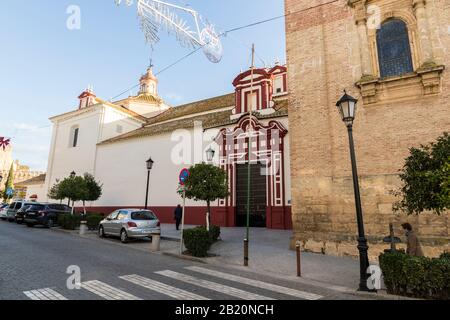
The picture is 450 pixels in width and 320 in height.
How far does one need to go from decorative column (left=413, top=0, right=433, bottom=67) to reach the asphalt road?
8598 mm

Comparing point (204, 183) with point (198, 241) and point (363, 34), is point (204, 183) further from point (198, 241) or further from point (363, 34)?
point (363, 34)

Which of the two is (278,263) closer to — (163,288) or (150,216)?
(163,288)

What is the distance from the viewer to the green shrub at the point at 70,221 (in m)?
16.8

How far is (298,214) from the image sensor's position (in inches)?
424

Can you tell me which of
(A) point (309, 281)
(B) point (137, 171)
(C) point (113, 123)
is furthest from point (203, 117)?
(A) point (309, 281)

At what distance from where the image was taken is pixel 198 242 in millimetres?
9602

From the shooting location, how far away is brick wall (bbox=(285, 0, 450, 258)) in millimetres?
9141

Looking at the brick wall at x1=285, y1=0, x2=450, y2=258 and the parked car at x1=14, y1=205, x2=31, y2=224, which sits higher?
the brick wall at x1=285, y1=0, x2=450, y2=258

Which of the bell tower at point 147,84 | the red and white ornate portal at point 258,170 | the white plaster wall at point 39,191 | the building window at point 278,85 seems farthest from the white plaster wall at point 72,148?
the building window at point 278,85

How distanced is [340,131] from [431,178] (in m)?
5.09

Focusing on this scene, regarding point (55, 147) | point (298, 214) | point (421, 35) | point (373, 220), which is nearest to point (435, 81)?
point (421, 35)

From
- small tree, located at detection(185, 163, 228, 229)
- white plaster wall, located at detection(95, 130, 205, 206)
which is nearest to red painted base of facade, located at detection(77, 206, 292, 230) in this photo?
white plaster wall, located at detection(95, 130, 205, 206)

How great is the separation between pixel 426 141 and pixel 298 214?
5.06 m

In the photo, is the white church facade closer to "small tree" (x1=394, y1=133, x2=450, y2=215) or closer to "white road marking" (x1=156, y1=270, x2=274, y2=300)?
"white road marking" (x1=156, y1=270, x2=274, y2=300)
